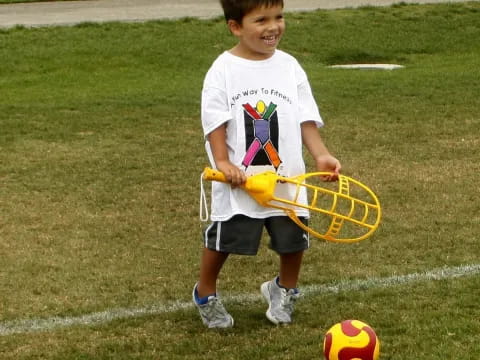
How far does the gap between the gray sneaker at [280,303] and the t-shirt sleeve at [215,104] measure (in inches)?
33.2

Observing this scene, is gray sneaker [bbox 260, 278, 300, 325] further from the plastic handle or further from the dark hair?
the dark hair

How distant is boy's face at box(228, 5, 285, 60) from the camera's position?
14.8ft

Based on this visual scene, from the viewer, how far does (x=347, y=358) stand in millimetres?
3992

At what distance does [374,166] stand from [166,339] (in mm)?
3619

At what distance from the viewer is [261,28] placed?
451cm

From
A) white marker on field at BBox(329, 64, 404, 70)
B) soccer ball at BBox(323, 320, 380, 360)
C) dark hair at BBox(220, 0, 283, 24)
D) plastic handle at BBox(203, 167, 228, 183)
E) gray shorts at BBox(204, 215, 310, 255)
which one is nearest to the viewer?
soccer ball at BBox(323, 320, 380, 360)

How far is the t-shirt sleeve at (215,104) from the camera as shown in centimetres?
452

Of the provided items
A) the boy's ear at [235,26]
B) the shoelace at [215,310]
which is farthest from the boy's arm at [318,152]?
the shoelace at [215,310]

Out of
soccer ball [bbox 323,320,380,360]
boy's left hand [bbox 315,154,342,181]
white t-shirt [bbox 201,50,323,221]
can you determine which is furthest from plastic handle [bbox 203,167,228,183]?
soccer ball [bbox 323,320,380,360]

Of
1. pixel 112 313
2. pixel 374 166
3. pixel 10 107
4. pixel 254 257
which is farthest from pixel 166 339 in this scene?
pixel 10 107

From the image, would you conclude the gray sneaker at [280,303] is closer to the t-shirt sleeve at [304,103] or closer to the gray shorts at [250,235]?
the gray shorts at [250,235]

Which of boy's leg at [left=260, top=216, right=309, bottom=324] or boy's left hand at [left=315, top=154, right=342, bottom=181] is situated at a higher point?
boy's left hand at [left=315, top=154, right=342, bottom=181]

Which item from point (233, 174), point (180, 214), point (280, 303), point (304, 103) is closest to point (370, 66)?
point (180, 214)

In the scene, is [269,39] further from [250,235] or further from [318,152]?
[250,235]
